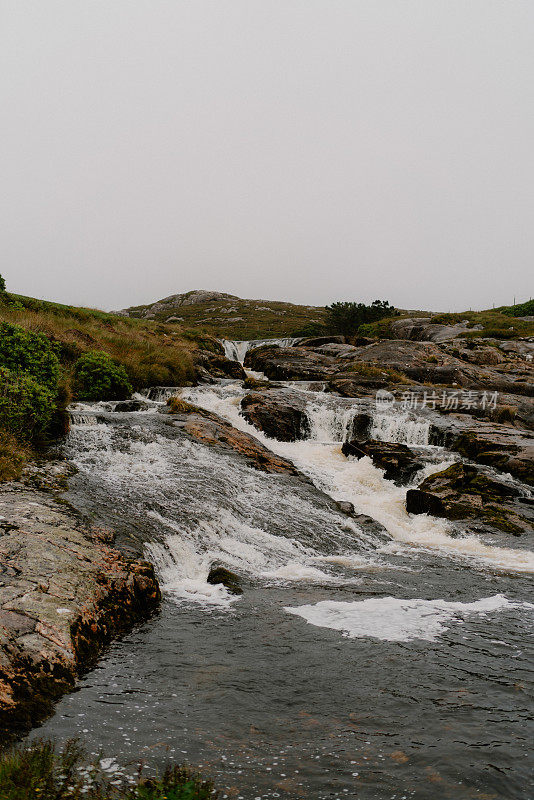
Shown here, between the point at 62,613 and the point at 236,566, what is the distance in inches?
184

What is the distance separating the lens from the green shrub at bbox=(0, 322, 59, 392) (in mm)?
14227

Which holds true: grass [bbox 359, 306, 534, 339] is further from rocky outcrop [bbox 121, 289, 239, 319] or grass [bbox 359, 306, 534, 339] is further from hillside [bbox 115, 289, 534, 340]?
rocky outcrop [bbox 121, 289, 239, 319]

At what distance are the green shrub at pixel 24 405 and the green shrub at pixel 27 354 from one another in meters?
0.57

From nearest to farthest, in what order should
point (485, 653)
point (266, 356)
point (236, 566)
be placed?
point (485, 653), point (236, 566), point (266, 356)

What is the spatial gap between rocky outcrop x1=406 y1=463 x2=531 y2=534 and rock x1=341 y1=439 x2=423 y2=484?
1.19m

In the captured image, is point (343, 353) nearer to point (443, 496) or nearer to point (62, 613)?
point (443, 496)

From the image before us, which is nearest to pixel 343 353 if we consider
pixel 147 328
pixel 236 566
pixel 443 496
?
pixel 147 328

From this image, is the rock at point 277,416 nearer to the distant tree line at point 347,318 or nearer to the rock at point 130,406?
the rock at point 130,406

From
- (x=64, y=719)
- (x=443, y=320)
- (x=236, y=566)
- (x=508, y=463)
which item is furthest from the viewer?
(x=443, y=320)

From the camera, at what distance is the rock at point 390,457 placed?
19.0 metres

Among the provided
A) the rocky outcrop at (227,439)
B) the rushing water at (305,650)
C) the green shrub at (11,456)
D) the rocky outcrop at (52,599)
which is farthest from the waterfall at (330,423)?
the rocky outcrop at (52,599)

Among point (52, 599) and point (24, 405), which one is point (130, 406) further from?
point (52, 599)

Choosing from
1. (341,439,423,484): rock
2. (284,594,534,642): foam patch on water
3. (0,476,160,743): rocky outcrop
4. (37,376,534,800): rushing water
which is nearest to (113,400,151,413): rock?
(37,376,534,800): rushing water

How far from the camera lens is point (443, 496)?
16547 millimetres
